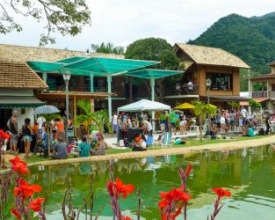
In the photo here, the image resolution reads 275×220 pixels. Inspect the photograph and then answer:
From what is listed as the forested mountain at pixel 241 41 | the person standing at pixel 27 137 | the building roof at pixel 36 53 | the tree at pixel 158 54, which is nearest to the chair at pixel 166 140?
the person standing at pixel 27 137

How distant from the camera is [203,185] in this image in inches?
384

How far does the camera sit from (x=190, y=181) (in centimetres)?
1031

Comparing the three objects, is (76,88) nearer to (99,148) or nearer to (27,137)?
(99,148)

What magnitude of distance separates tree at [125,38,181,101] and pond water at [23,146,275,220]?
19.6 m

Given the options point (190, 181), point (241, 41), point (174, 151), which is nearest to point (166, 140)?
point (174, 151)

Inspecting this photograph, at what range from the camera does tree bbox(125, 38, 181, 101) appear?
3525 cm

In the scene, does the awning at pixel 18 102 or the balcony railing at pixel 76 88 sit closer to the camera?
the awning at pixel 18 102

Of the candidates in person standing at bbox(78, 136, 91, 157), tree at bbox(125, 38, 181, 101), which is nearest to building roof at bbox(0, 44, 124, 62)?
tree at bbox(125, 38, 181, 101)

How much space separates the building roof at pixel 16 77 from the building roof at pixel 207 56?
17.8 metres

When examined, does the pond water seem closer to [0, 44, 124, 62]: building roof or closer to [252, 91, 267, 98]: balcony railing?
[0, 44, 124, 62]: building roof

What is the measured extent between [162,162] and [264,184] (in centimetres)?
446

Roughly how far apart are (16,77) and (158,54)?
705 inches

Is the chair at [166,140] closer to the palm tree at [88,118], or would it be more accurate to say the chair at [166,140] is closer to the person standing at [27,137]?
the palm tree at [88,118]

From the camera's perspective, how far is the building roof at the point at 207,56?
36438 mm
